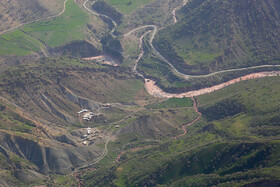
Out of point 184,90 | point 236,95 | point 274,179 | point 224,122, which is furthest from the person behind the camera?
point 184,90

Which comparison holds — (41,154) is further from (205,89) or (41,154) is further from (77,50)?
(77,50)

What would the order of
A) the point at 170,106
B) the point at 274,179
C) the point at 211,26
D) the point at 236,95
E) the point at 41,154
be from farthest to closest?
the point at 211,26, the point at 170,106, the point at 236,95, the point at 41,154, the point at 274,179

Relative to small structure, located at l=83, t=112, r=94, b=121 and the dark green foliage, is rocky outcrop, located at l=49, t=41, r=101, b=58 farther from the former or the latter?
the dark green foliage

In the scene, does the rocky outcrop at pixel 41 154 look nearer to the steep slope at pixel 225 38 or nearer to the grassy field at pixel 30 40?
the steep slope at pixel 225 38

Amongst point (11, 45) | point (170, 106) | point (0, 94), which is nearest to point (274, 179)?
point (170, 106)

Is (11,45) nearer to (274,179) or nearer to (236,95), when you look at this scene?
(236,95)

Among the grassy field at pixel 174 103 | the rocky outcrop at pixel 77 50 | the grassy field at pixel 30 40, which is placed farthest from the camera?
the rocky outcrop at pixel 77 50

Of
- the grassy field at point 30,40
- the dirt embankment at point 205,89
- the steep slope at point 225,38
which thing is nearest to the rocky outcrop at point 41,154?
the dirt embankment at point 205,89
